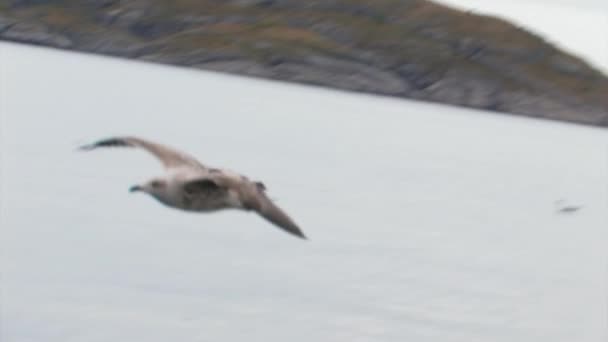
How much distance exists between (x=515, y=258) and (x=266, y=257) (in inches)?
578

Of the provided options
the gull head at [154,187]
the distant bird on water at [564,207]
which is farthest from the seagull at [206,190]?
the distant bird on water at [564,207]

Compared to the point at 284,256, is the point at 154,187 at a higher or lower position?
higher

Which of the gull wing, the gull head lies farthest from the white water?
the gull head

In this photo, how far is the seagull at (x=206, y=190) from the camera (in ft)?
76.2

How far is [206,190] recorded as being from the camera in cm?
2416

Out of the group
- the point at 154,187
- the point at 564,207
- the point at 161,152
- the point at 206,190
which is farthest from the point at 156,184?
the point at 564,207

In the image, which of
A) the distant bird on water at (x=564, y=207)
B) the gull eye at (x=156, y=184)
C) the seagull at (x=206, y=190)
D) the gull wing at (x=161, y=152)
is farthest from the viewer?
the distant bird on water at (x=564, y=207)

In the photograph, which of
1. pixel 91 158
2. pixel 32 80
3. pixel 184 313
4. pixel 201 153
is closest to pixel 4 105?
pixel 201 153

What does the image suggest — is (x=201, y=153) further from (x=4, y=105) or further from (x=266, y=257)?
(x=266, y=257)

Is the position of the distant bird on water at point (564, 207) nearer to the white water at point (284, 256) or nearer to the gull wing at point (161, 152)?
the white water at point (284, 256)

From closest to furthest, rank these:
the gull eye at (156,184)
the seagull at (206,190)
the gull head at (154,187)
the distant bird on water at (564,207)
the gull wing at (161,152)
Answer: the seagull at (206,190), the gull head at (154,187), the gull eye at (156,184), the gull wing at (161,152), the distant bird on water at (564,207)

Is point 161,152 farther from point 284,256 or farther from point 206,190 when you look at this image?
point 284,256

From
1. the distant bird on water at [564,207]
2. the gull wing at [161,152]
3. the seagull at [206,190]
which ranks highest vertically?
the gull wing at [161,152]

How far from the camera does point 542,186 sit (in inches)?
4806
